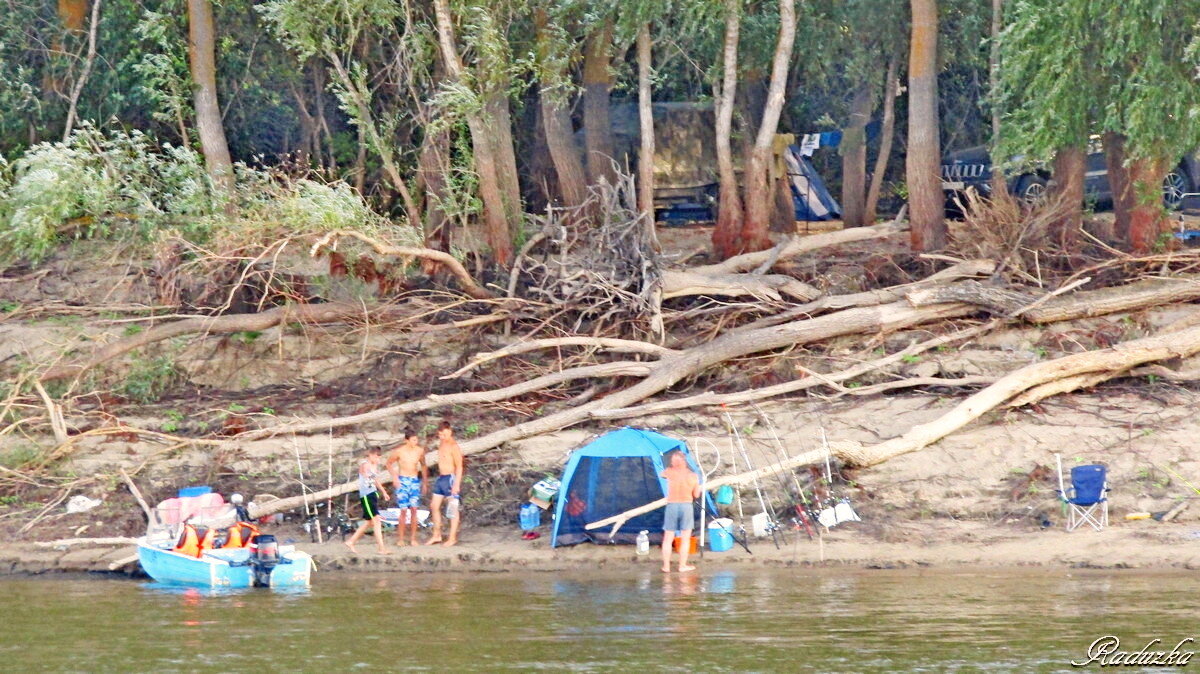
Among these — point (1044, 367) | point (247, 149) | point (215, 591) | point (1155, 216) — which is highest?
point (247, 149)

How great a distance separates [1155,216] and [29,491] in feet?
46.3

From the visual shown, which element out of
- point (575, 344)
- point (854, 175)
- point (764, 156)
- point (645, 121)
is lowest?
point (575, 344)

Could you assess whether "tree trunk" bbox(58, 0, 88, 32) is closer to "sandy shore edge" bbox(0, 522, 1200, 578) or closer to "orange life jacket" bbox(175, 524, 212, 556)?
"sandy shore edge" bbox(0, 522, 1200, 578)

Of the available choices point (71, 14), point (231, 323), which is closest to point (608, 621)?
point (231, 323)

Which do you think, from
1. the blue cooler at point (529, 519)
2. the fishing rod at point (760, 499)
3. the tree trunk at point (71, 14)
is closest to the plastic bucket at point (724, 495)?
the fishing rod at point (760, 499)

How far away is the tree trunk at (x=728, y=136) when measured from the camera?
20.5m

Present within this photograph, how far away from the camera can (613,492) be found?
15922 mm

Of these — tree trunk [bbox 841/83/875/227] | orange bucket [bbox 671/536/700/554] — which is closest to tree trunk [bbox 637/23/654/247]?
tree trunk [bbox 841/83/875/227]

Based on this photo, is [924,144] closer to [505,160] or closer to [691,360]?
[691,360]

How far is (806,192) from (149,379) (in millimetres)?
11520

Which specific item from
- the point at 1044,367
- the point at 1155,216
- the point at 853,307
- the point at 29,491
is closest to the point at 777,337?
the point at 853,307

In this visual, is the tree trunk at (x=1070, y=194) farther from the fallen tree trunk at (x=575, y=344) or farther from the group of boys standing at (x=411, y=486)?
the group of boys standing at (x=411, y=486)

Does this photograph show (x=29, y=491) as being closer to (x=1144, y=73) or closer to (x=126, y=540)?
(x=126, y=540)

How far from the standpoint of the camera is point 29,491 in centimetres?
1730
